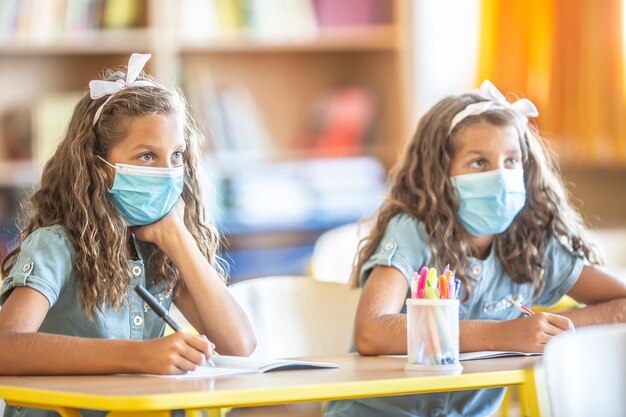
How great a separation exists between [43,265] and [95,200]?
6.4 inches

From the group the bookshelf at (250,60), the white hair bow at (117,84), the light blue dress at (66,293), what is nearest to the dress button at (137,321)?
the light blue dress at (66,293)

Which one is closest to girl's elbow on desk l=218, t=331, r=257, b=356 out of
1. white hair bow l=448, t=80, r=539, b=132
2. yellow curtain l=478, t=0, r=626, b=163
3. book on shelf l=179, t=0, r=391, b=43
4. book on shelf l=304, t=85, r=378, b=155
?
white hair bow l=448, t=80, r=539, b=132

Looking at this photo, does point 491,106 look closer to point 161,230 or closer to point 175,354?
point 161,230

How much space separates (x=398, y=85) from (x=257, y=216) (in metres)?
0.77

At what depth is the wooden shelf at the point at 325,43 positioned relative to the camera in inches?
161

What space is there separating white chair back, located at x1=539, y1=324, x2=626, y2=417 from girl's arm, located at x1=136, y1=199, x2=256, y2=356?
62 centimetres

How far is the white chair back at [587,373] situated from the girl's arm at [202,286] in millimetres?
620

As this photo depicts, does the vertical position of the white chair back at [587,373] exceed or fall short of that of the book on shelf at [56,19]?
it falls short

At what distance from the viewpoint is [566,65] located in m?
4.24

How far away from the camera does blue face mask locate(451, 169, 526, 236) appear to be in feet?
6.52

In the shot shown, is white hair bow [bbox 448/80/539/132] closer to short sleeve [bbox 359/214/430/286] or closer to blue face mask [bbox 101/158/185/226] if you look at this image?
short sleeve [bbox 359/214/430/286]

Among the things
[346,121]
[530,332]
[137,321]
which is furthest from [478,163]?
[346,121]

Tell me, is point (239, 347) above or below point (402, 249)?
below

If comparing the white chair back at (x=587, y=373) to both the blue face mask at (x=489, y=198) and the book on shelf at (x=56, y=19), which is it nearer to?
the blue face mask at (x=489, y=198)
